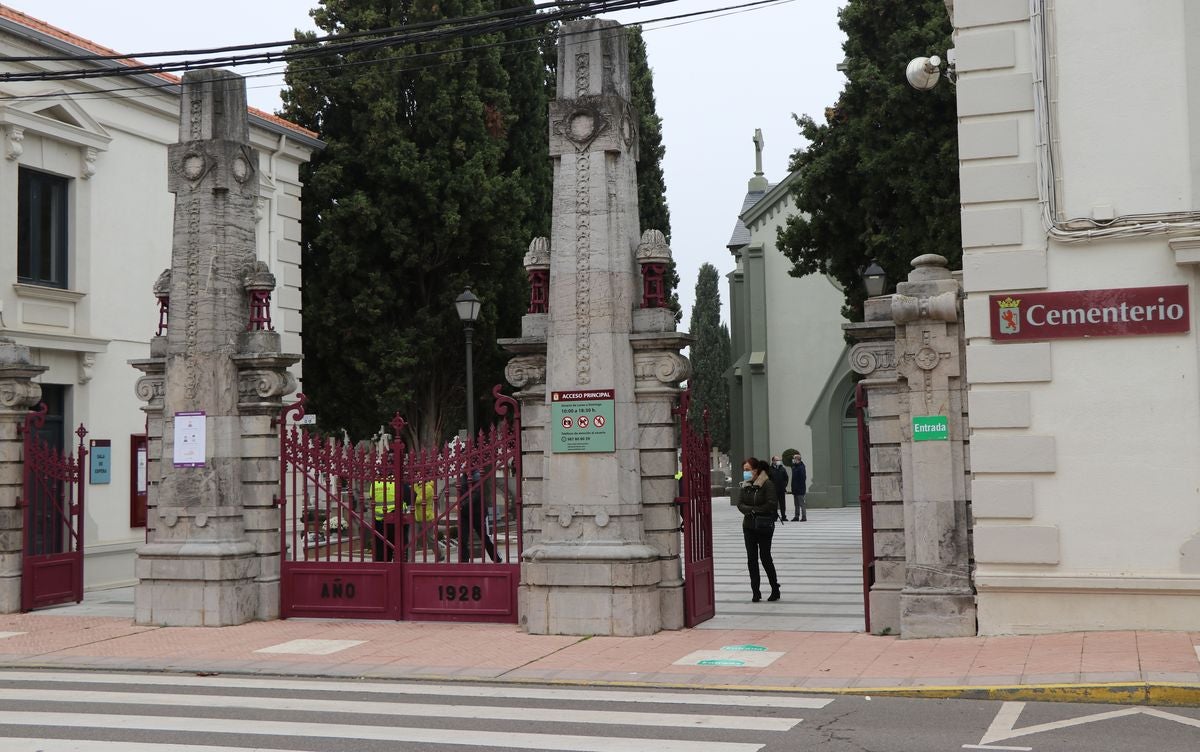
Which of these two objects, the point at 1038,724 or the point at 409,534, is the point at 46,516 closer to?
the point at 409,534

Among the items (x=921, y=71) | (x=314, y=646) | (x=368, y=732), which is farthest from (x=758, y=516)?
(x=368, y=732)

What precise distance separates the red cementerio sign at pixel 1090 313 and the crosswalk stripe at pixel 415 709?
5122mm

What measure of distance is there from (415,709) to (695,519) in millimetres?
5385

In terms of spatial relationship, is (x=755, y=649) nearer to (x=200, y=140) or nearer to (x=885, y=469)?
(x=885, y=469)

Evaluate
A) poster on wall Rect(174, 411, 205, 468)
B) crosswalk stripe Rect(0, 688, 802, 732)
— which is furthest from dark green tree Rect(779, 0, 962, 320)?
crosswalk stripe Rect(0, 688, 802, 732)

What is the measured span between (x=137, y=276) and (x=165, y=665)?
1116cm

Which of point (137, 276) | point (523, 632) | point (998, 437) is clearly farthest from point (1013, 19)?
point (137, 276)

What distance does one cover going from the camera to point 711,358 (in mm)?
69062

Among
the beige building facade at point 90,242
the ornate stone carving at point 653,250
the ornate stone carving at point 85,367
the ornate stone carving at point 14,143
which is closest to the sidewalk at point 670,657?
the ornate stone carving at point 653,250

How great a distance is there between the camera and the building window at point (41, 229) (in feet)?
64.8

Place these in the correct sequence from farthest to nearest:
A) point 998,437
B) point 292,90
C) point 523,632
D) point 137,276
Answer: point 292,90, point 137,276, point 523,632, point 998,437

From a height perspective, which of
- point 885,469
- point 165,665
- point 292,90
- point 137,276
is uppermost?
point 292,90

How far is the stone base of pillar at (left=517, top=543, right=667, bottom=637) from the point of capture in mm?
13609

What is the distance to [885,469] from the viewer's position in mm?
13141
